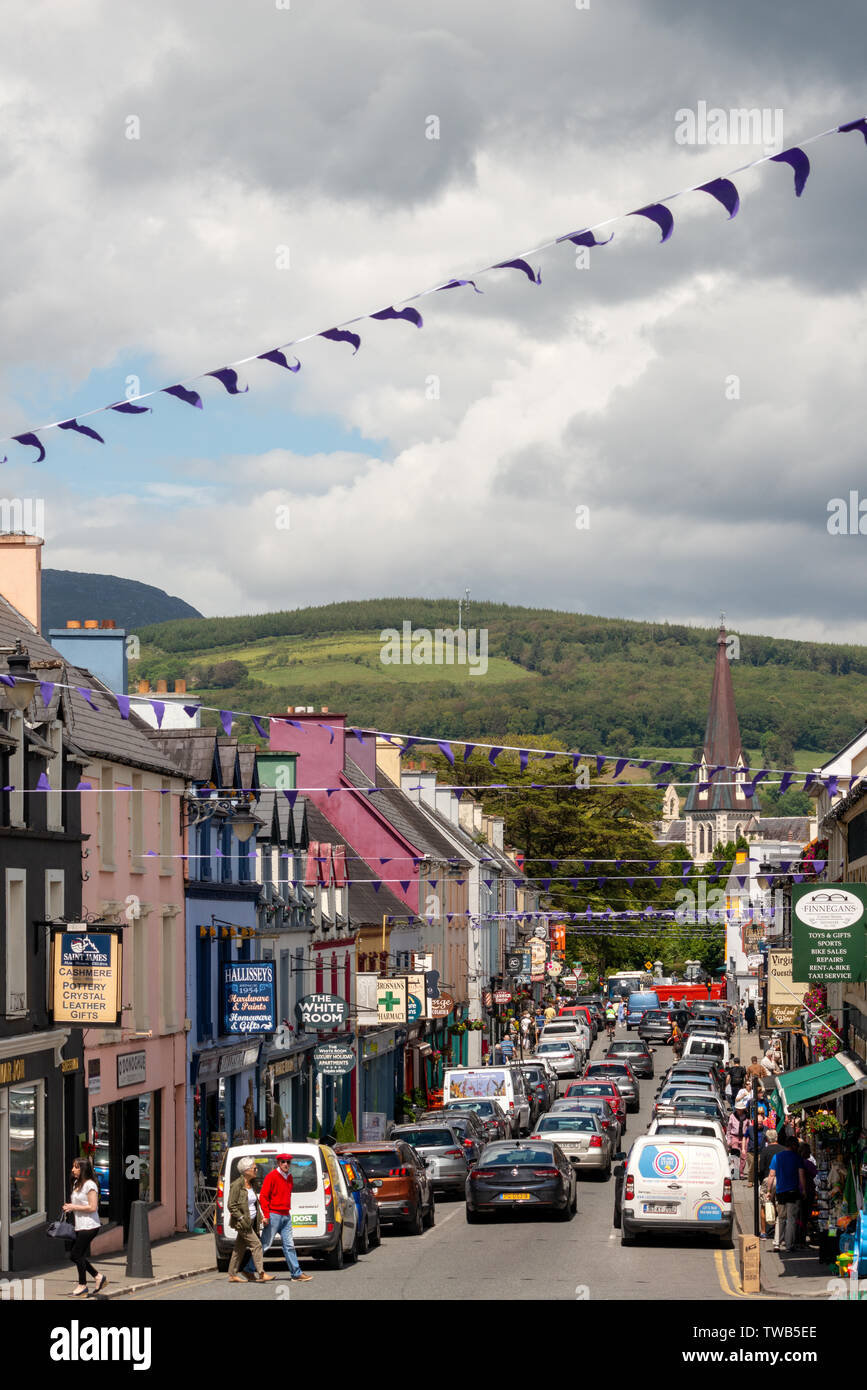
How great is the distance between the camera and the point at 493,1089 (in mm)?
47969

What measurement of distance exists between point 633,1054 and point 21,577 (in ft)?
136

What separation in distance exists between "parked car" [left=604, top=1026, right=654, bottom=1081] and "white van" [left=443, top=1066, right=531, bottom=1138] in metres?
18.7

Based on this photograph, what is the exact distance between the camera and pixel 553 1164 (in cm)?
2992

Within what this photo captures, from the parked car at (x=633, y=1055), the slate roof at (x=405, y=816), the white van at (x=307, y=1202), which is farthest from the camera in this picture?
the parked car at (x=633, y=1055)

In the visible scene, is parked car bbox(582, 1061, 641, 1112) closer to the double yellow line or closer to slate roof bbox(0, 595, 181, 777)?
slate roof bbox(0, 595, 181, 777)

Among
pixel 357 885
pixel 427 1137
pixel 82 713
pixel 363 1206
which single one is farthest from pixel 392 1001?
pixel 363 1206

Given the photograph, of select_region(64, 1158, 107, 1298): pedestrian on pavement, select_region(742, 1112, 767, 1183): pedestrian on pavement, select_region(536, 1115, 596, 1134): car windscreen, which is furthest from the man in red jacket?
select_region(536, 1115, 596, 1134): car windscreen

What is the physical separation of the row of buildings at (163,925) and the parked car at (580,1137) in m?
5.68

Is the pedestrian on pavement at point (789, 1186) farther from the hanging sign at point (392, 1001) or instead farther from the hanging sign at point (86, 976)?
the hanging sign at point (392, 1001)

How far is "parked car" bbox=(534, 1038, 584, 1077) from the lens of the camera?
68.1 metres

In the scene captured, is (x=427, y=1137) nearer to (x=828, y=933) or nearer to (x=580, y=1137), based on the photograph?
(x=580, y=1137)

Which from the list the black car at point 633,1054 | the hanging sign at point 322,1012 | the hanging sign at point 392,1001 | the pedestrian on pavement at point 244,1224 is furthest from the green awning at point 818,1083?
the black car at point 633,1054

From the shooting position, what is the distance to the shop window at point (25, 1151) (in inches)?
981

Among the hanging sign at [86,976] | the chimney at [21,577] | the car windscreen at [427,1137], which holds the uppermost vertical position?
the chimney at [21,577]
